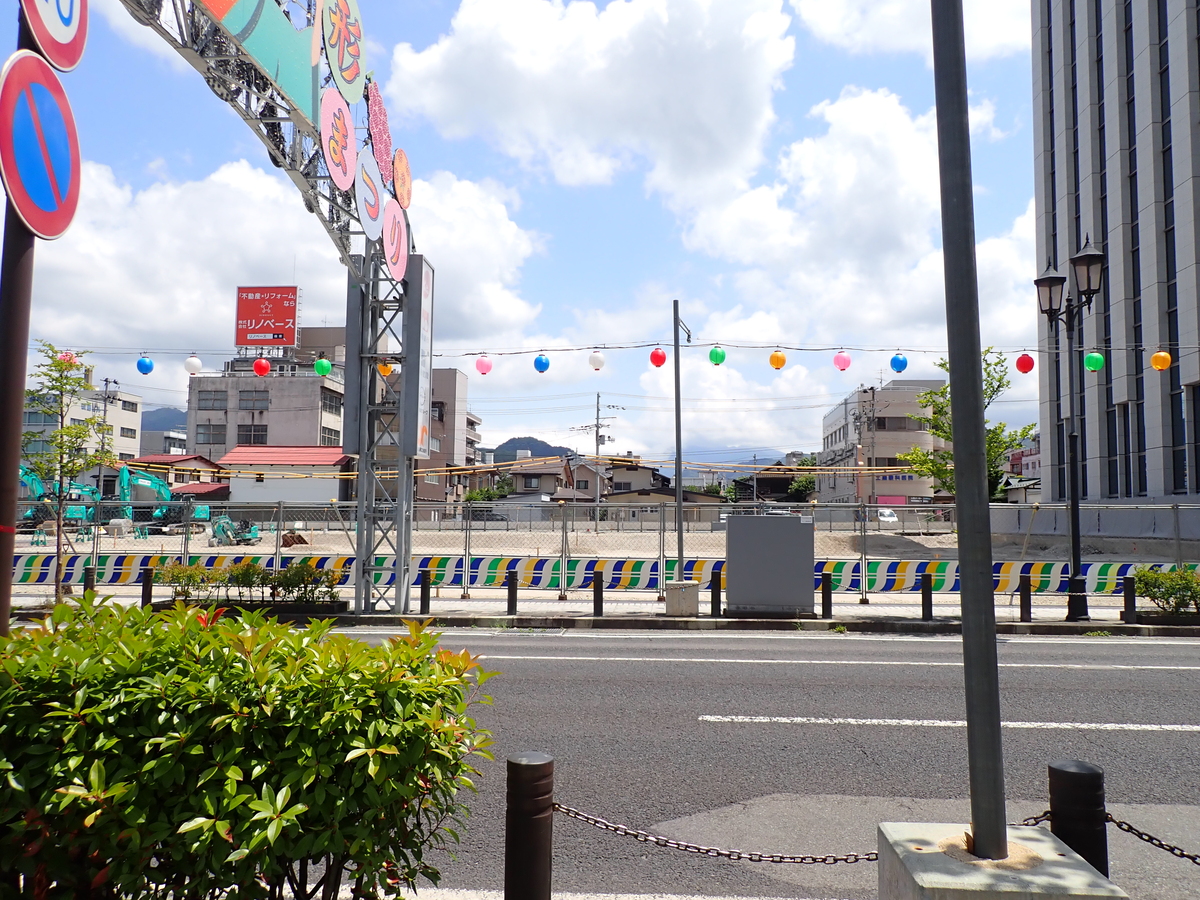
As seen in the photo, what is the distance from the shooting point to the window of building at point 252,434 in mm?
76250

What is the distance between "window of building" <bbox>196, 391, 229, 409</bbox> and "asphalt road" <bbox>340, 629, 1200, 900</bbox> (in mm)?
75112

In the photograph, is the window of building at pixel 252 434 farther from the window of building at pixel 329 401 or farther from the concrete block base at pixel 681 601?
the concrete block base at pixel 681 601

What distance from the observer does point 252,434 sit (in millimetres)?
76438

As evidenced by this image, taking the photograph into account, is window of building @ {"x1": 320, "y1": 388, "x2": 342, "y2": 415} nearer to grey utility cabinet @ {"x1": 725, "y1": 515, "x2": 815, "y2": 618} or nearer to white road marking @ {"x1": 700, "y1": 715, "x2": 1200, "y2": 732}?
grey utility cabinet @ {"x1": 725, "y1": 515, "x2": 815, "y2": 618}

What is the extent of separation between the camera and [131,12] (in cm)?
919

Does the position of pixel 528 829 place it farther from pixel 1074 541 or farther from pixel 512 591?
pixel 1074 541

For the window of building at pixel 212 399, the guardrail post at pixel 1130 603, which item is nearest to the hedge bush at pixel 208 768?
the guardrail post at pixel 1130 603

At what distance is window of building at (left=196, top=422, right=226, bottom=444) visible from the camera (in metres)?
78.1

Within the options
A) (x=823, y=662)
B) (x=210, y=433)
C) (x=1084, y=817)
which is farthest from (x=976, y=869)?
(x=210, y=433)

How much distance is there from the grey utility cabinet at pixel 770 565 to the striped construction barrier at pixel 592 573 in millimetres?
1823

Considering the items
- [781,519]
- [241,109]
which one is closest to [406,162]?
[241,109]

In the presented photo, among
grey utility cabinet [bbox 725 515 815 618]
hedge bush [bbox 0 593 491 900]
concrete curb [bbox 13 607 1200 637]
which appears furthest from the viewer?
grey utility cabinet [bbox 725 515 815 618]

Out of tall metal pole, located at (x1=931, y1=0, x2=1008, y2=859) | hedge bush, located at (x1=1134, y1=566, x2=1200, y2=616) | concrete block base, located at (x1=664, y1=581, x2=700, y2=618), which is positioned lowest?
concrete block base, located at (x1=664, y1=581, x2=700, y2=618)

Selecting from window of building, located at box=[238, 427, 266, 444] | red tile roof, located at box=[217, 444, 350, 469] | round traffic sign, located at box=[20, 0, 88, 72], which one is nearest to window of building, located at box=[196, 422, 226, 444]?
window of building, located at box=[238, 427, 266, 444]
